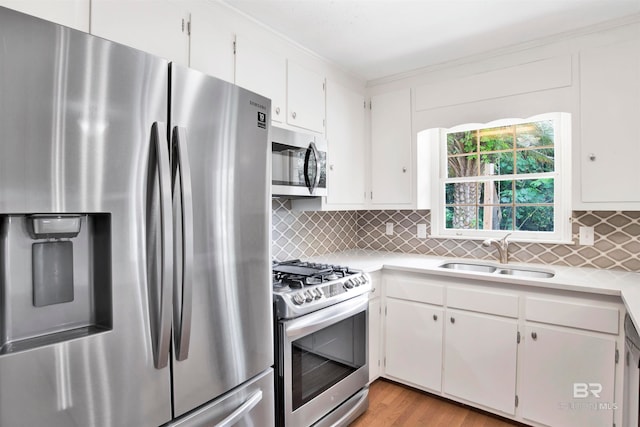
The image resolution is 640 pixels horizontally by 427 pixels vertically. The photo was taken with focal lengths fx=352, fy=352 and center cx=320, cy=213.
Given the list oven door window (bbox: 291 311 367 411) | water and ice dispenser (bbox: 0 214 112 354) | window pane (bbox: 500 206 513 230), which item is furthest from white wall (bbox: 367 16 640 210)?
water and ice dispenser (bbox: 0 214 112 354)

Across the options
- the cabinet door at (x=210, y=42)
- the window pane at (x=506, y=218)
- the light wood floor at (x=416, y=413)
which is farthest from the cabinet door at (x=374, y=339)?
the cabinet door at (x=210, y=42)

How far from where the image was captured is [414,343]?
2496 millimetres

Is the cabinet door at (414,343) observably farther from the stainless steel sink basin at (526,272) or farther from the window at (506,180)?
the window at (506,180)

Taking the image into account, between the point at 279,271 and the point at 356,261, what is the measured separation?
0.75 metres

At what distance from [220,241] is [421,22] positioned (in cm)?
181

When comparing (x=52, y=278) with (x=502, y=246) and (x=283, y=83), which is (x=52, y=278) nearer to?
(x=283, y=83)

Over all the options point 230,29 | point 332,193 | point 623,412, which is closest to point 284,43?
point 230,29

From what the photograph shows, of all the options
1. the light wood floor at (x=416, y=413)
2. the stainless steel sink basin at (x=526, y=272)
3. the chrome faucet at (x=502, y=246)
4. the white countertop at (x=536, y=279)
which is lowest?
the light wood floor at (x=416, y=413)

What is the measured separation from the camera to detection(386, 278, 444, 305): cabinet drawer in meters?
2.39

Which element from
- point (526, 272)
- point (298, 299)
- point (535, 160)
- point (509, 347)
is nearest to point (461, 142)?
point (535, 160)

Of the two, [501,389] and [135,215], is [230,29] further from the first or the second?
[501,389]

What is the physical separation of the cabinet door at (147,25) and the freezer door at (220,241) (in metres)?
0.52

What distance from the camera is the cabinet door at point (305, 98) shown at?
2336 mm

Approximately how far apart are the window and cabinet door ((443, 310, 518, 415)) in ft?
2.78
